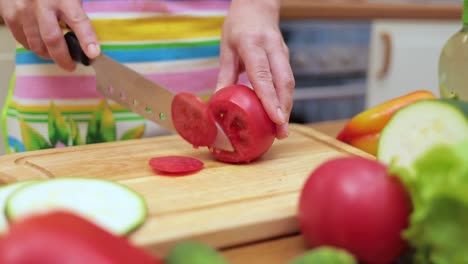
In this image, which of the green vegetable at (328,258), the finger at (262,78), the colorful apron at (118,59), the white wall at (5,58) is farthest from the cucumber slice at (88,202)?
the white wall at (5,58)

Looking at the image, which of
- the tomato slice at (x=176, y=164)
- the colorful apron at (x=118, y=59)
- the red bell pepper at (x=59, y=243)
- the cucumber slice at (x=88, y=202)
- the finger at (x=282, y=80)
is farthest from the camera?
the colorful apron at (x=118, y=59)

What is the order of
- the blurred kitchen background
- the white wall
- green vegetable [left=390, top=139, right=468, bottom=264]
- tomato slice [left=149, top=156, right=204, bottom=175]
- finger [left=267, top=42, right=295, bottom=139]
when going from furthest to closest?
1. the blurred kitchen background
2. the white wall
3. finger [left=267, top=42, right=295, bottom=139]
4. tomato slice [left=149, top=156, right=204, bottom=175]
5. green vegetable [left=390, top=139, right=468, bottom=264]

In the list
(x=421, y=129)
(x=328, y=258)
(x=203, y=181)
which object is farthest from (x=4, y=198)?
(x=421, y=129)

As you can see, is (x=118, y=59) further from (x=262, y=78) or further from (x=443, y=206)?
(x=443, y=206)

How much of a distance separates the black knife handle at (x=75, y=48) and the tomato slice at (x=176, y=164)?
28cm

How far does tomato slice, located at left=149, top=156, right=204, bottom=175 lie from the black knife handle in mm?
277

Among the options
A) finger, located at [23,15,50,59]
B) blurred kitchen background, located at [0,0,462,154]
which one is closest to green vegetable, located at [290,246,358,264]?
finger, located at [23,15,50,59]

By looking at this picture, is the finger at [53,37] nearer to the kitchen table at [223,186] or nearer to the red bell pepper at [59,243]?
the kitchen table at [223,186]

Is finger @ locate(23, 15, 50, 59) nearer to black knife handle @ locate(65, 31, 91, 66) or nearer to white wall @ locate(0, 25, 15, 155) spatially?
black knife handle @ locate(65, 31, 91, 66)

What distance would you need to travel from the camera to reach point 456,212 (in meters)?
0.58

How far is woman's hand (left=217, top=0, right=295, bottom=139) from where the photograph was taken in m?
1.07

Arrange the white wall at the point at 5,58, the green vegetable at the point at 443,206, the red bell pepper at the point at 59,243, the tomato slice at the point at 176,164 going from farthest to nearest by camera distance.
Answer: the white wall at the point at 5,58 → the tomato slice at the point at 176,164 → the green vegetable at the point at 443,206 → the red bell pepper at the point at 59,243

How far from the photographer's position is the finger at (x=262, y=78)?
1.05m

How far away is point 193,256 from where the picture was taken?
0.53 meters
